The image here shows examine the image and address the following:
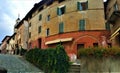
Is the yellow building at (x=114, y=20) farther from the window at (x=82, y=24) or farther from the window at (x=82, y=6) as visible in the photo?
the window at (x=82, y=24)

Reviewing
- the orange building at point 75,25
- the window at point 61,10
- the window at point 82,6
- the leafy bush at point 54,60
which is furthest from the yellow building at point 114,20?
the window at point 61,10

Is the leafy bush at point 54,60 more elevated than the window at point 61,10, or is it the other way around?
the window at point 61,10

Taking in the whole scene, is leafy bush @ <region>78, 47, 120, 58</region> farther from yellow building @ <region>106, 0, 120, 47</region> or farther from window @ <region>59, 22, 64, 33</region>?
window @ <region>59, 22, 64, 33</region>

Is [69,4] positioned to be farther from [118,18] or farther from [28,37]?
[28,37]

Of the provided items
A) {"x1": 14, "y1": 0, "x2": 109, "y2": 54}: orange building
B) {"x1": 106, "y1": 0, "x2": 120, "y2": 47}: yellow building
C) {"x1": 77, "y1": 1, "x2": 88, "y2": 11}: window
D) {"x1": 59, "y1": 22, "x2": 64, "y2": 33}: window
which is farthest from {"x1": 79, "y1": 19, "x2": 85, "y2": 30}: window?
{"x1": 106, "y1": 0, "x2": 120, "y2": 47}: yellow building

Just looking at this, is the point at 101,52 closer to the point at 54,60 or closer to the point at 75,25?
the point at 54,60

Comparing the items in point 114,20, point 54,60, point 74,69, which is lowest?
point 74,69

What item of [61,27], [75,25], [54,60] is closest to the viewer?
[54,60]

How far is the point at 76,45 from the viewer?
37.3m

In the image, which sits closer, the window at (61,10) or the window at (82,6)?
the window at (82,6)

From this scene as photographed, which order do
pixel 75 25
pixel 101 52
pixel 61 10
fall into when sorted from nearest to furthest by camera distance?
pixel 101 52, pixel 75 25, pixel 61 10

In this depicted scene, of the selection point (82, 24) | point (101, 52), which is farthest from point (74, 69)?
point (82, 24)

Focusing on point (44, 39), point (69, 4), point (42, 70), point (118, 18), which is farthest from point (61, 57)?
point (44, 39)

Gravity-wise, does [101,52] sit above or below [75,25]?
below
